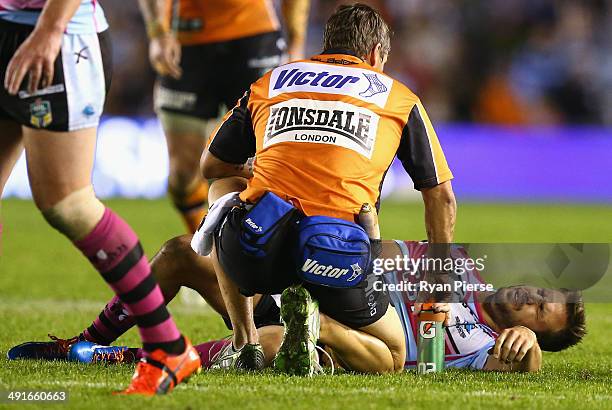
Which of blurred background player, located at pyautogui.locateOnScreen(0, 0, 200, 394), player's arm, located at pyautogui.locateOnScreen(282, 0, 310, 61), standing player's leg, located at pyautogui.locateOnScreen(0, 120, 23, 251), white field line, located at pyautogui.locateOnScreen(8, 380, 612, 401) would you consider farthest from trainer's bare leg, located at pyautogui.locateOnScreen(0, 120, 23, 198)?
player's arm, located at pyautogui.locateOnScreen(282, 0, 310, 61)

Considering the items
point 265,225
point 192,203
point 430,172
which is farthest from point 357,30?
point 192,203

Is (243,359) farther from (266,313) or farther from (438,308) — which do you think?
(438,308)

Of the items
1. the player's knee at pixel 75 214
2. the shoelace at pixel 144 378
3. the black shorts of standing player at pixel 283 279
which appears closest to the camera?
the player's knee at pixel 75 214

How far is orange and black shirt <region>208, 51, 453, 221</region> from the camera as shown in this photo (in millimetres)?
4734

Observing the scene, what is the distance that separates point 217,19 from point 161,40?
0.45m

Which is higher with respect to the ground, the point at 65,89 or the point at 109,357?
the point at 65,89

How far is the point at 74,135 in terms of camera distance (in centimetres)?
388

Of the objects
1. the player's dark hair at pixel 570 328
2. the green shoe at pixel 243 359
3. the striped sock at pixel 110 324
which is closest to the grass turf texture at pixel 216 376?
the player's dark hair at pixel 570 328

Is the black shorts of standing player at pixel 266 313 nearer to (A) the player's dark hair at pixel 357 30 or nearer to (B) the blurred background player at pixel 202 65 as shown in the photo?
(A) the player's dark hair at pixel 357 30

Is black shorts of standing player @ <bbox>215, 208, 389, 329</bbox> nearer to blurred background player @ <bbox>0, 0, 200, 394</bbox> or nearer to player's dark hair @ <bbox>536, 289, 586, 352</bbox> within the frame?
blurred background player @ <bbox>0, 0, 200, 394</bbox>

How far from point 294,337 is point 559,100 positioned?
13855 mm

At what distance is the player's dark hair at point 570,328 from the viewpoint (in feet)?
17.0

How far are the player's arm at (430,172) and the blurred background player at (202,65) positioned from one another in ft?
10.1

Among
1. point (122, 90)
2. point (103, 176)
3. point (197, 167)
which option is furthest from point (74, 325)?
point (122, 90)
